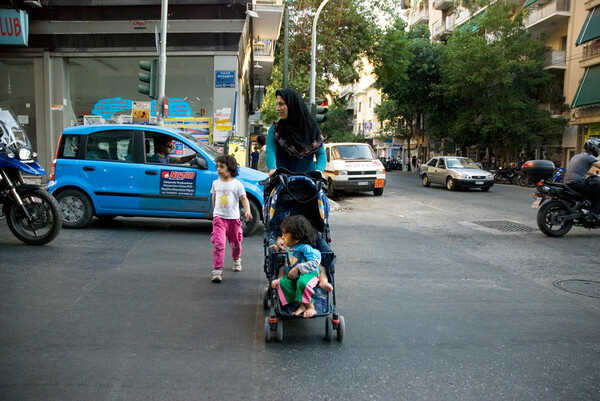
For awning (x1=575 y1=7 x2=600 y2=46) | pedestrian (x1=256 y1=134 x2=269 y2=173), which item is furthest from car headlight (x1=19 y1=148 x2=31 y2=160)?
awning (x1=575 y1=7 x2=600 y2=46)

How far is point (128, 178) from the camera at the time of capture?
28.0 ft

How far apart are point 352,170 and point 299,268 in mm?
13627

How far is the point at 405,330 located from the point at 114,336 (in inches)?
91.8

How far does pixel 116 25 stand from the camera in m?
16.0

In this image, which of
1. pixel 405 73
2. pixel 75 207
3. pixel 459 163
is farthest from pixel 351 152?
pixel 405 73

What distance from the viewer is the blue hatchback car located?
853 cm

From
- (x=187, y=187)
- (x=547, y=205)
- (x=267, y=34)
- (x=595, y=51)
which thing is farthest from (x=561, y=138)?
(x=187, y=187)

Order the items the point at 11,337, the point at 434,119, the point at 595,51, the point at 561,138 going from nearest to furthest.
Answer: the point at 11,337, the point at 595,51, the point at 561,138, the point at 434,119

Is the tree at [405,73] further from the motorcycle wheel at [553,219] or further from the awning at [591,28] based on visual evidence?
the motorcycle wheel at [553,219]

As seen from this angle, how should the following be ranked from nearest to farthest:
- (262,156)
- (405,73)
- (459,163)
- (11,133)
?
(11,133), (262,156), (459,163), (405,73)

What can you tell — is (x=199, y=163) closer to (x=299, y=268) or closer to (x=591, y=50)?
(x=299, y=268)

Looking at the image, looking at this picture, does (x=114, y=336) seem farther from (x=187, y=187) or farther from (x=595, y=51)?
(x=595, y=51)

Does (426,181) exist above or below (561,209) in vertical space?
below

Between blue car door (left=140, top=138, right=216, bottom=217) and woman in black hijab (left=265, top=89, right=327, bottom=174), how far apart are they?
12.8 ft
